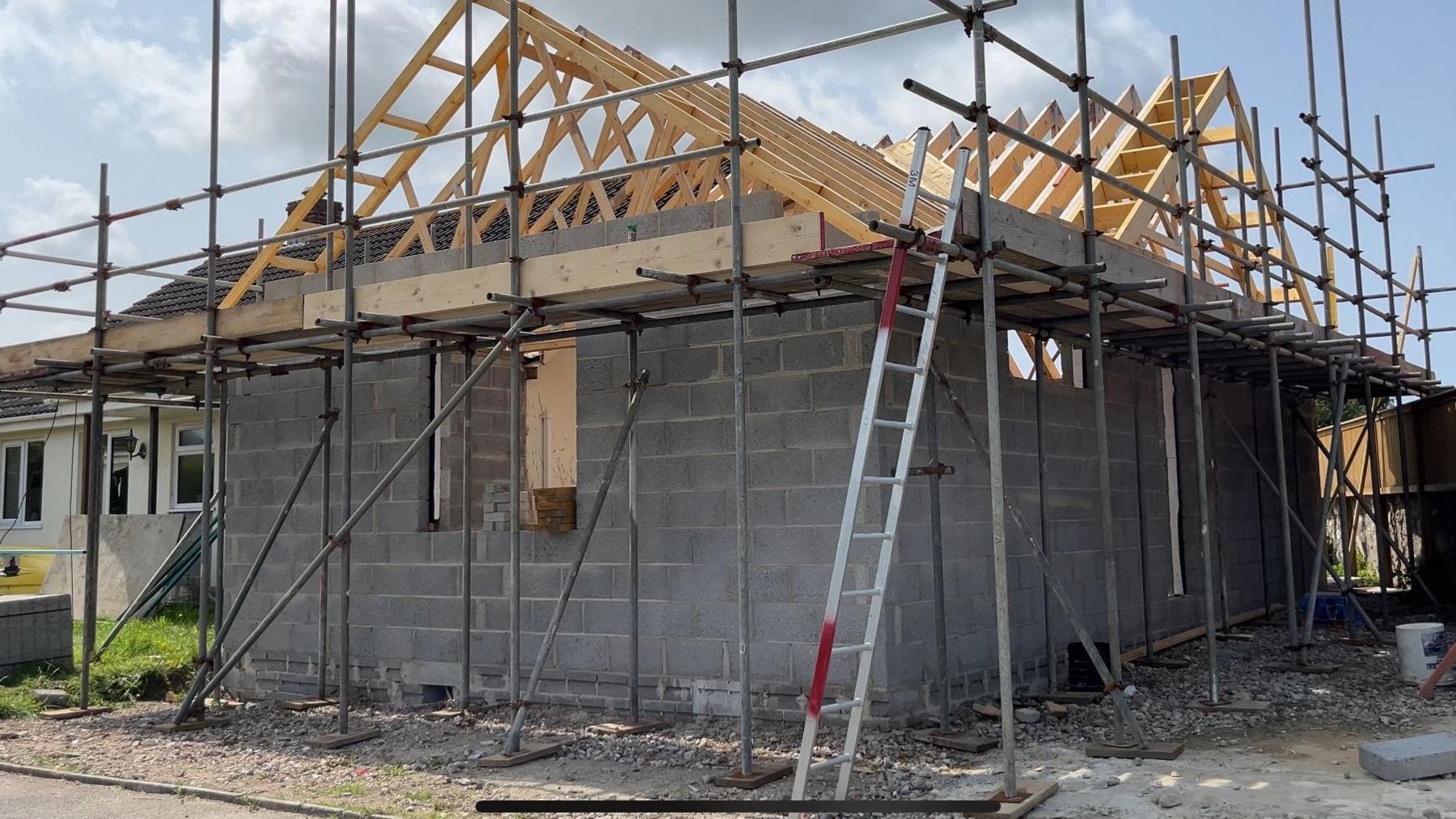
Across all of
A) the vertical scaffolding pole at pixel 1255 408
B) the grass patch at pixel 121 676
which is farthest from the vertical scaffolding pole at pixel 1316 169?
the grass patch at pixel 121 676

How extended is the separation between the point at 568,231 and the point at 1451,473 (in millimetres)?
11392

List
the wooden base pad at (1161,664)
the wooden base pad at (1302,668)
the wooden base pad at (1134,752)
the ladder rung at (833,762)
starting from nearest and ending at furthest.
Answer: the ladder rung at (833,762) → the wooden base pad at (1134,752) → the wooden base pad at (1302,668) → the wooden base pad at (1161,664)

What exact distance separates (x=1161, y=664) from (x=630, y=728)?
4.60 meters

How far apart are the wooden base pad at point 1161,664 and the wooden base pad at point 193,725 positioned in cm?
700

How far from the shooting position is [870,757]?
6961 mm

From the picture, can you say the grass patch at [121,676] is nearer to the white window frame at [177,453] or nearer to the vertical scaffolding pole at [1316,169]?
the white window frame at [177,453]

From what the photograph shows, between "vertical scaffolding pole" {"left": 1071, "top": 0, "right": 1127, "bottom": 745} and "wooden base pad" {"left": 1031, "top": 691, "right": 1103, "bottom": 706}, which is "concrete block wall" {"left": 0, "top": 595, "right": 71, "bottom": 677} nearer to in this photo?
"wooden base pad" {"left": 1031, "top": 691, "right": 1103, "bottom": 706}

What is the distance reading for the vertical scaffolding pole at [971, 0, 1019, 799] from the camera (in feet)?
19.1

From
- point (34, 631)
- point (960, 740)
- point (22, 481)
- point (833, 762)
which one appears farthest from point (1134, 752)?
point (22, 481)

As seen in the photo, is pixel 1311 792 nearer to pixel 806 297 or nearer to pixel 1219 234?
pixel 806 297

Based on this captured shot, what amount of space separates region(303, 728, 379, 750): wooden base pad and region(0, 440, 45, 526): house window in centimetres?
1344

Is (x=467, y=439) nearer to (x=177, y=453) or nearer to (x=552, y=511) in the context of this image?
(x=552, y=511)

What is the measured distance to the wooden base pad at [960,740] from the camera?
7109 millimetres

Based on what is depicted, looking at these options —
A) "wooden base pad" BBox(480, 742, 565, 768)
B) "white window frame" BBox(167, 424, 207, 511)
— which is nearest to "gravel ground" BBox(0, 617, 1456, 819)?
"wooden base pad" BBox(480, 742, 565, 768)
